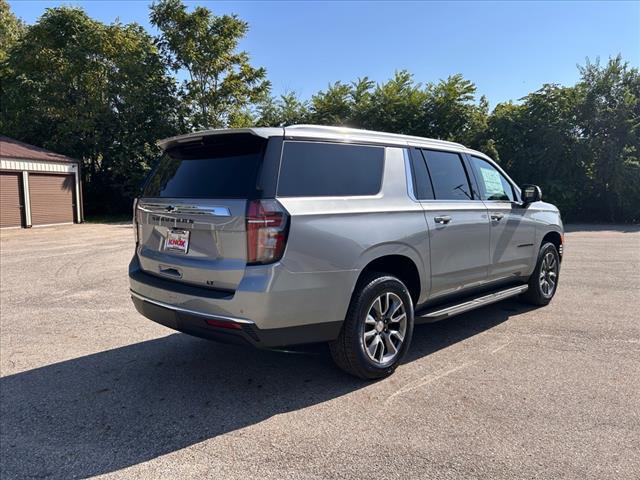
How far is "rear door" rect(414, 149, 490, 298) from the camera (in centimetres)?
449

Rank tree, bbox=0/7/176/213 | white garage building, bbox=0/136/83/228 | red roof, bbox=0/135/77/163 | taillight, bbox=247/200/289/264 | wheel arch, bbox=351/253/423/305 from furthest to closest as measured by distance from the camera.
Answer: tree, bbox=0/7/176/213 < red roof, bbox=0/135/77/163 < white garage building, bbox=0/136/83/228 < wheel arch, bbox=351/253/423/305 < taillight, bbox=247/200/289/264

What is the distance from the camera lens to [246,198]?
3.36m

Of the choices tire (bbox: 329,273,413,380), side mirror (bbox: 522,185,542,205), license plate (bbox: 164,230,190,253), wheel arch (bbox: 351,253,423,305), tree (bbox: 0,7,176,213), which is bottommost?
tire (bbox: 329,273,413,380)

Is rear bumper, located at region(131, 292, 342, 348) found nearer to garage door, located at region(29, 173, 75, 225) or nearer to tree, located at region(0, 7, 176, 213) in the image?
garage door, located at region(29, 173, 75, 225)

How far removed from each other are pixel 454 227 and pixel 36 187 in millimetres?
21482

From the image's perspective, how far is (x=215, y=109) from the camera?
Result: 27.4m

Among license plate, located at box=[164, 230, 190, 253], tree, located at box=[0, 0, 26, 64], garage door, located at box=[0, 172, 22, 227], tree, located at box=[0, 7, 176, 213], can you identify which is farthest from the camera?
tree, located at box=[0, 0, 26, 64]

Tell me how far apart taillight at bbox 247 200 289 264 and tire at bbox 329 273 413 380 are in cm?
84

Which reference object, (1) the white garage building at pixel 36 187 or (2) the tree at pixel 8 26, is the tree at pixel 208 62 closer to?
(1) the white garage building at pixel 36 187

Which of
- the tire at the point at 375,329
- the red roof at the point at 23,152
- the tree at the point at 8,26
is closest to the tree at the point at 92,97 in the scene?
the red roof at the point at 23,152

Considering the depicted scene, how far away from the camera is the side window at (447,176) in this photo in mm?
4727

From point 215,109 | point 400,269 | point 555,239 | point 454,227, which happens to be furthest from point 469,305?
point 215,109

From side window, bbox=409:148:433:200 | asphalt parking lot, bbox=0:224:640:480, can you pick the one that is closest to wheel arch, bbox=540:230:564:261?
asphalt parking lot, bbox=0:224:640:480

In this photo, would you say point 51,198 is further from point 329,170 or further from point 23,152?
point 329,170
